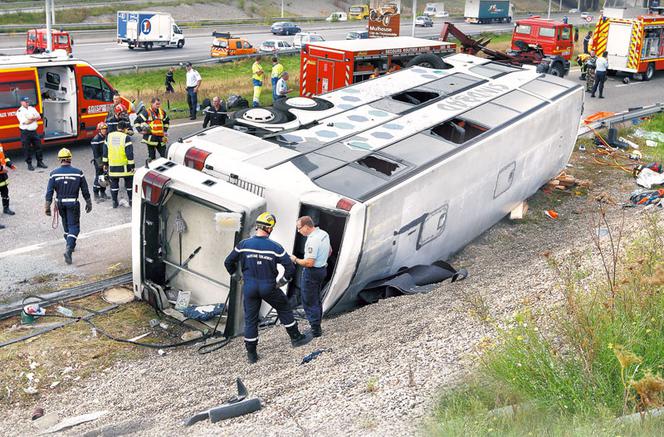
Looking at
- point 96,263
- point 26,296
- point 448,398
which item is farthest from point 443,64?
point 448,398

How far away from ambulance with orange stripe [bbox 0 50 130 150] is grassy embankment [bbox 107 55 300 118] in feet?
10.0

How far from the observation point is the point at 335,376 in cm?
684

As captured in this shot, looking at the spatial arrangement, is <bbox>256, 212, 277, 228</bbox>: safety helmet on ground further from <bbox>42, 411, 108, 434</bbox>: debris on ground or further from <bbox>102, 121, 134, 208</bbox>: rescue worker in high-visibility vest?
<bbox>102, 121, 134, 208</bbox>: rescue worker in high-visibility vest

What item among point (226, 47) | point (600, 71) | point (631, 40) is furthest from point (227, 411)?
point (226, 47)

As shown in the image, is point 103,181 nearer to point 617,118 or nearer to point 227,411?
point 227,411

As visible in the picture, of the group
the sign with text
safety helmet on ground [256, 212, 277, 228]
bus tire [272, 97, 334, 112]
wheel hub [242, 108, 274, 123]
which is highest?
the sign with text

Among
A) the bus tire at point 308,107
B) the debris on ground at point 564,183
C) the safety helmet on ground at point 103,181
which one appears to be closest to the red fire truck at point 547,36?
the debris on ground at point 564,183

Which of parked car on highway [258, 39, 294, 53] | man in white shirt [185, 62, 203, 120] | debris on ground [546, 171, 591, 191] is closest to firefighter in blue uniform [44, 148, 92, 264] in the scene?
debris on ground [546, 171, 591, 191]

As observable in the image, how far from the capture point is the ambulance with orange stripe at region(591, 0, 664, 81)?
28219 millimetres

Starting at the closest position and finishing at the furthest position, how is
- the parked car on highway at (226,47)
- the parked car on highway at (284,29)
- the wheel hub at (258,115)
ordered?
1. the wheel hub at (258,115)
2. the parked car on highway at (226,47)
3. the parked car on highway at (284,29)

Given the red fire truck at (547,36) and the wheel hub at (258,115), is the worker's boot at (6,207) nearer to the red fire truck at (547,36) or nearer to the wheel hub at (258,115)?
the wheel hub at (258,115)

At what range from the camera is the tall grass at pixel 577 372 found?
5.14 meters

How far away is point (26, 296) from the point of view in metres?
9.87

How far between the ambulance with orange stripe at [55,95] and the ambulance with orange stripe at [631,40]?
741 inches
